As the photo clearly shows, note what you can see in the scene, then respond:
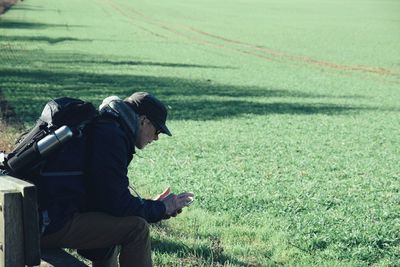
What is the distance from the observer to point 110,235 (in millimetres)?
4590

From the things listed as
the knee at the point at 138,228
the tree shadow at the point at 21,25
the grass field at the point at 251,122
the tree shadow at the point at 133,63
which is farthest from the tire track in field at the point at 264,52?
the knee at the point at 138,228

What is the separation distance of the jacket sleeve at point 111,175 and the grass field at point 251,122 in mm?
1727

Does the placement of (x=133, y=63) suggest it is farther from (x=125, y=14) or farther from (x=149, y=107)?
(x=125, y=14)

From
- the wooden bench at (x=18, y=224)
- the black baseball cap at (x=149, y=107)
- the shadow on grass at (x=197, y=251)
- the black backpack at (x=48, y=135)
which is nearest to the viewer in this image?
the wooden bench at (x=18, y=224)

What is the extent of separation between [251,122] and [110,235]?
1522cm

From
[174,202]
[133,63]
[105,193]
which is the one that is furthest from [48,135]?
[133,63]

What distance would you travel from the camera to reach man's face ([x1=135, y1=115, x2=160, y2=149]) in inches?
189

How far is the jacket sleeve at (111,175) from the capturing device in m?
4.26

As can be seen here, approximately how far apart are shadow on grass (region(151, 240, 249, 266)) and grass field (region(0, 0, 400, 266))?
2 centimetres

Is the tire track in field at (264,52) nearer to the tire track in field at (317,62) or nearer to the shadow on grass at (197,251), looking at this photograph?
the tire track in field at (317,62)

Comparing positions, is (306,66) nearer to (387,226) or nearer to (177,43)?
(177,43)

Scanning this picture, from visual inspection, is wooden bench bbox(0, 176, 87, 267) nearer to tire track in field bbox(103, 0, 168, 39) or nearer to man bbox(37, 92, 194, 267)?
man bbox(37, 92, 194, 267)

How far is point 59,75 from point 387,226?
22447 mm

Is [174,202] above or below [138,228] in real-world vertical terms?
above
